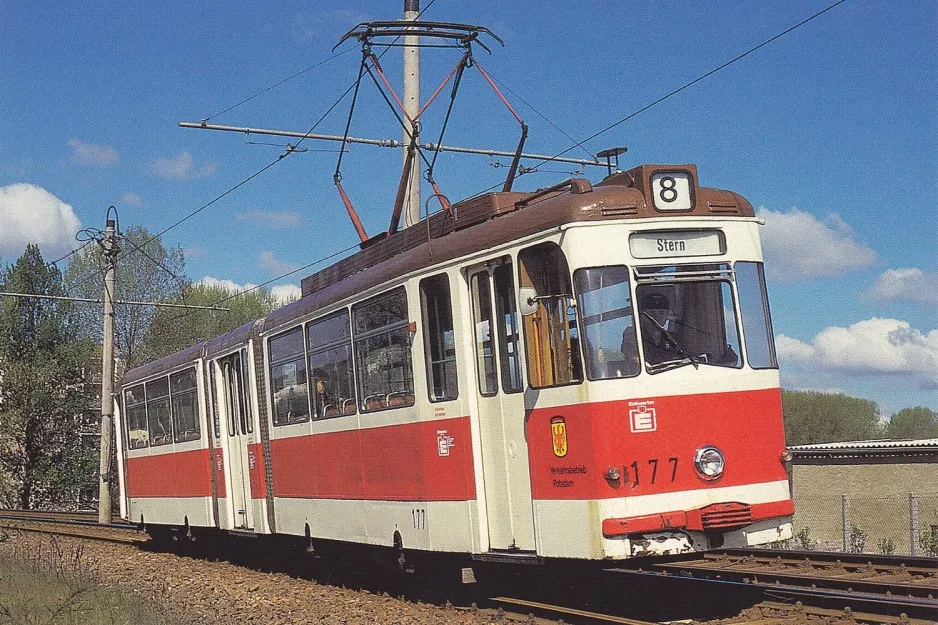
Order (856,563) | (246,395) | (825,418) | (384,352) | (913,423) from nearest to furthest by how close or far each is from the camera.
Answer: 1. (856,563)
2. (384,352)
3. (246,395)
4. (825,418)
5. (913,423)

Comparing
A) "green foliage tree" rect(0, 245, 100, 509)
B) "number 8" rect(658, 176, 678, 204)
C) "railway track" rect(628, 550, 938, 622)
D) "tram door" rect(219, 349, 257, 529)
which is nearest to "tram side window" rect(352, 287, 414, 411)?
"number 8" rect(658, 176, 678, 204)

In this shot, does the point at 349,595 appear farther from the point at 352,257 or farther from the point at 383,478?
the point at 352,257

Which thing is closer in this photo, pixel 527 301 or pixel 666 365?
pixel 666 365

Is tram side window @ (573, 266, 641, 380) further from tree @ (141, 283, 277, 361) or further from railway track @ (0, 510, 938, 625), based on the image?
tree @ (141, 283, 277, 361)

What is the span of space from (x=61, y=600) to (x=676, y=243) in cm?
655

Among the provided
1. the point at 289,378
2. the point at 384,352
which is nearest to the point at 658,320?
the point at 384,352

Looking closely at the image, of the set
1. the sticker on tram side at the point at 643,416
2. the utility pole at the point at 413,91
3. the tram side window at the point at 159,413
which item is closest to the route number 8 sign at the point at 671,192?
the sticker on tram side at the point at 643,416

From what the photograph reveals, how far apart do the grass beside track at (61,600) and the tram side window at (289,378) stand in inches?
112

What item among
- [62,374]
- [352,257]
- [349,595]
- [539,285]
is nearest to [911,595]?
[539,285]

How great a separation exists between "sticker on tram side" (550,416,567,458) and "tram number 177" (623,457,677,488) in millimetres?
553

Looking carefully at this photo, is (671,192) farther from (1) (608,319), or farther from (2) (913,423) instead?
(2) (913,423)

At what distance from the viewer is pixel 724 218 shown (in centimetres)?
924

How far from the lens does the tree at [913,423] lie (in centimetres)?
7675

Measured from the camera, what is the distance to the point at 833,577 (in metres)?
10.2
